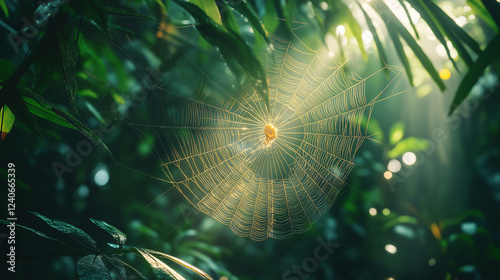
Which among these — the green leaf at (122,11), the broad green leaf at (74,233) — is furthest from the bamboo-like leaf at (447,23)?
the broad green leaf at (74,233)

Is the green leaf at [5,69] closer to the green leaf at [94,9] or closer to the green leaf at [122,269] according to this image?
the green leaf at [94,9]

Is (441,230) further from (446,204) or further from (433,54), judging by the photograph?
(433,54)

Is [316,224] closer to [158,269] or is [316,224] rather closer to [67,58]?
[158,269]

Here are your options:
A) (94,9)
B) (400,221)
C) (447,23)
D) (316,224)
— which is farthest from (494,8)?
(316,224)

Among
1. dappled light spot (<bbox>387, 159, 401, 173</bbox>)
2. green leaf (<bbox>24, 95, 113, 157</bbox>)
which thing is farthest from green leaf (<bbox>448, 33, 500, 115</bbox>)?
dappled light spot (<bbox>387, 159, 401, 173</bbox>)

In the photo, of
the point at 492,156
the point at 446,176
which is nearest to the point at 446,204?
the point at 446,176

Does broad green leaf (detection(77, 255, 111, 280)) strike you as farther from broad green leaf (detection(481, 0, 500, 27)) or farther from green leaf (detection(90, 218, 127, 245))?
broad green leaf (detection(481, 0, 500, 27))
